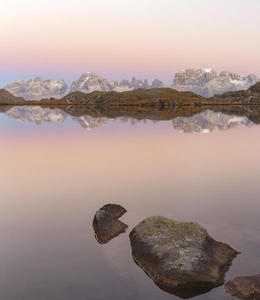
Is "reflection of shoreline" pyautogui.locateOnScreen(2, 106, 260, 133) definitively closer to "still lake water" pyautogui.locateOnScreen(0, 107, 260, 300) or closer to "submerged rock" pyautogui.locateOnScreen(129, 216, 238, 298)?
"still lake water" pyautogui.locateOnScreen(0, 107, 260, 300)

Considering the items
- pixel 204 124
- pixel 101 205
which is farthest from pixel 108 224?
pixel 204 124

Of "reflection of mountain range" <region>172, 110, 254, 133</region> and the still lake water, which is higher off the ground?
the still lake water

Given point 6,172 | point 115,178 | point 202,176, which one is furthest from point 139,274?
point 6,172

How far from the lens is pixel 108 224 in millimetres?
15305

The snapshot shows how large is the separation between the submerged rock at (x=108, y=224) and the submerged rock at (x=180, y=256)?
1260 millimetres

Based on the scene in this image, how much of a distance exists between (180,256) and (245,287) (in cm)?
250

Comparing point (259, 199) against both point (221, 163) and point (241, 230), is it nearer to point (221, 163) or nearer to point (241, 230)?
point (241, 230)

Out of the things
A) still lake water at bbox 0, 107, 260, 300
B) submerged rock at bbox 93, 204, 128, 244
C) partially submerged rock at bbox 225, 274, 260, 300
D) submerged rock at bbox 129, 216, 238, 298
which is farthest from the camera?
submerged rock at bbox 93, 204, 128, 244

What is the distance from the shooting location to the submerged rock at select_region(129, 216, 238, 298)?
10438mm

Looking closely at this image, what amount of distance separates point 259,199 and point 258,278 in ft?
35.8

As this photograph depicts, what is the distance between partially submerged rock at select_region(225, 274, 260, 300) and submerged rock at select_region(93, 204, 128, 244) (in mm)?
6128

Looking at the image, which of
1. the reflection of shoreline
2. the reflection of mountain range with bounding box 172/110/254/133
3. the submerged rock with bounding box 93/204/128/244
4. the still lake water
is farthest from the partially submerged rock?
the reflection of mountain range with bounding box 172/110/254/133

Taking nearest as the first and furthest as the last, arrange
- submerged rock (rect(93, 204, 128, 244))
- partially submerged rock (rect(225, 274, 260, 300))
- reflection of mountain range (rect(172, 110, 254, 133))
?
partially submerged rock (rect(225, 274, 260, 300))
submerged rock (rect(93, 204, 128, 244))
reflection of mountain range (rect(172, 110, 254, 133))

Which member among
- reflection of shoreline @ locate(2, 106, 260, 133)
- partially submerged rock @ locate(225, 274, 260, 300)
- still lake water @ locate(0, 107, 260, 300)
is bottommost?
reflection of shoreline @ locate(2, 106, 260, 133)
